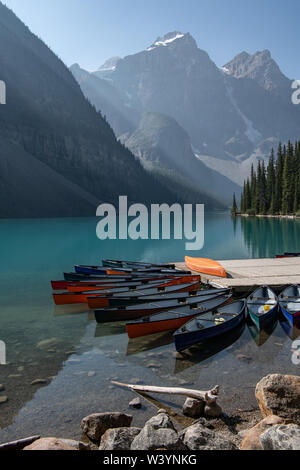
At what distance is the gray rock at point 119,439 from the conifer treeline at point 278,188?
9796cm

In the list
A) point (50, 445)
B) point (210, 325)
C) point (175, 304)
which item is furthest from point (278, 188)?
point (50, 445)

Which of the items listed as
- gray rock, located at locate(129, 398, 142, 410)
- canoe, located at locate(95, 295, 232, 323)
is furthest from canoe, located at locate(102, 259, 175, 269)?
gray rock, located at locate(129, 398, 142, 410)

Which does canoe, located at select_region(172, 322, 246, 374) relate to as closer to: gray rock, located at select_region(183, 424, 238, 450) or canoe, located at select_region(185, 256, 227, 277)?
gray rock, located at select_region(183, 424, 238, 450)

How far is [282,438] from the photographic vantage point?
560cm

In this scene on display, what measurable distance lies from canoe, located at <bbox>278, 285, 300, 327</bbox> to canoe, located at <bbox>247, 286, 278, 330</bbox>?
398 mm

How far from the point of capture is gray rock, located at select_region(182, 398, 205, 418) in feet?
28.1

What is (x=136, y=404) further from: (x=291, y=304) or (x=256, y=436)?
Answer: (x=291, y=304)

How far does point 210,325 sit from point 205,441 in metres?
7.88

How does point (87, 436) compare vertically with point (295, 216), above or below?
below

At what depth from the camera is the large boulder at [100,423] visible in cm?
752

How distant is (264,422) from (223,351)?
19.6 feet

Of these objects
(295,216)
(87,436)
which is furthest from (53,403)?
(295,216)
